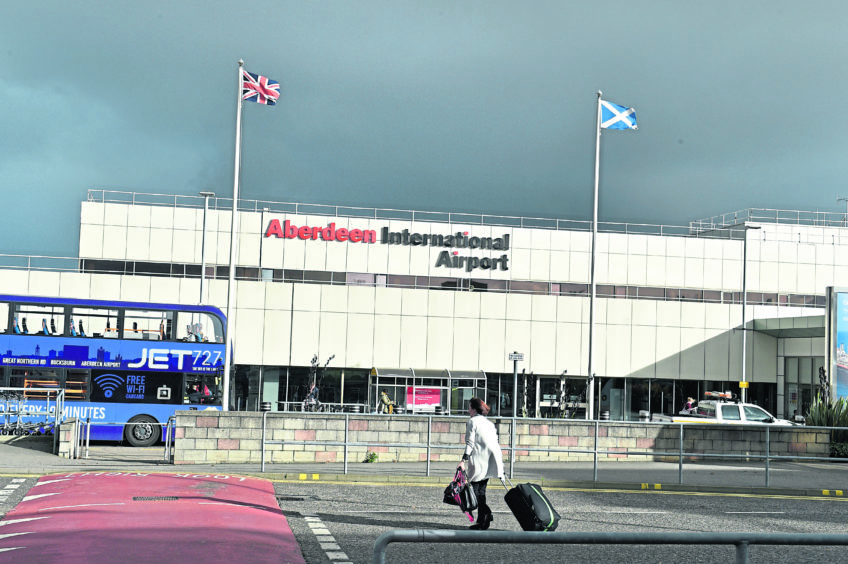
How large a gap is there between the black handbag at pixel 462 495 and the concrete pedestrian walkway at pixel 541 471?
21.2ft

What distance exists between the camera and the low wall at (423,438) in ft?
67.5

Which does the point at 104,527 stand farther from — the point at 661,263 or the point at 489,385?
the point at 661,263

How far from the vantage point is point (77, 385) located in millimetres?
26719

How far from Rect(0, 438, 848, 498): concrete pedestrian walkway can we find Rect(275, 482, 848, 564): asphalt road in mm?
557

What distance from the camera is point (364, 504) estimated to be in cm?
1512

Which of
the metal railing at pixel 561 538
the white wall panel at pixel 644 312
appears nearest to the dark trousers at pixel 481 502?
the metal railing at pixel 561 538

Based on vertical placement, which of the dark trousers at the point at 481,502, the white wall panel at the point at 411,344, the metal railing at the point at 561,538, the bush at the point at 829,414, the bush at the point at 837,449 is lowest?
the bush at the point at 837,449

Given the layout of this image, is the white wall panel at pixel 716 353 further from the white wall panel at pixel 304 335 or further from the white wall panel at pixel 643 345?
the white wall panel at pixel 304 335

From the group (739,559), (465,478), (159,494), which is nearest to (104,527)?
(159,494)

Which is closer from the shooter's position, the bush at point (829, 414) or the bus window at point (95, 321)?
the bus window at point (95, 321)

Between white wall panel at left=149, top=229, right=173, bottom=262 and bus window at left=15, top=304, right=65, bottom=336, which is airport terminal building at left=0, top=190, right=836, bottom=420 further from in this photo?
bus window at left=15, top=304, right=65, bottom=336

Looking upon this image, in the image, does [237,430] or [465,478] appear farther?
[237,430]

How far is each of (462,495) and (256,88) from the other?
1955 cm

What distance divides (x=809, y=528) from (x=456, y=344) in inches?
→ 1393
